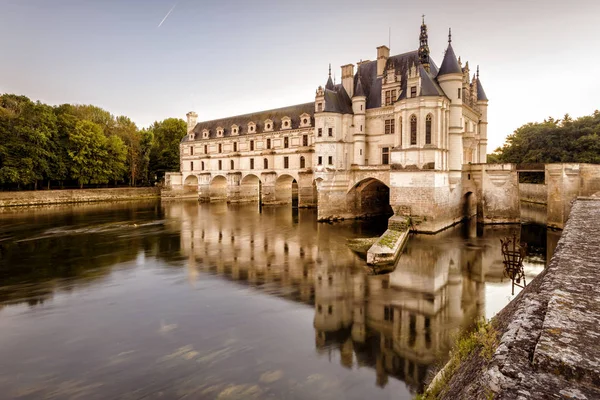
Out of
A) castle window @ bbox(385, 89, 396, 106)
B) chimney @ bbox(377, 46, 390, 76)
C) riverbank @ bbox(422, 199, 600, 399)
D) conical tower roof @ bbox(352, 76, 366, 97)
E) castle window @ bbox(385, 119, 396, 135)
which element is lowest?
riverbank @ bbox(422, 199, 600, 399)

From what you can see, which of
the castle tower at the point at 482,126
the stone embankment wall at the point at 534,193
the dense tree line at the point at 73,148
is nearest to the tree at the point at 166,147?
the dense tree line at the point at 73,148

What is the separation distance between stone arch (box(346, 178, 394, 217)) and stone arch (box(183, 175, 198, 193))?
3026 centimetres

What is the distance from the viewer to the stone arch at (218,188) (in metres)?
47.3

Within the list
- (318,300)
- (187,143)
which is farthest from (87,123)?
(318,300)

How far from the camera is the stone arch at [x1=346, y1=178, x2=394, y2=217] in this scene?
93.4 feet

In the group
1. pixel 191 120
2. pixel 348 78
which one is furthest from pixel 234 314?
pixel 191 120

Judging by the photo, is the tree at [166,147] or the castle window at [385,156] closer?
the castle window at [385,156]

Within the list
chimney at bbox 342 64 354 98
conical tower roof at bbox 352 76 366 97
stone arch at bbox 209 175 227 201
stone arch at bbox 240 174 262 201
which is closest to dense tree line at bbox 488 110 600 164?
conical tower roof at bbox 352 76 366 97

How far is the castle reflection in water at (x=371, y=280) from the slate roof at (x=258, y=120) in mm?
16287

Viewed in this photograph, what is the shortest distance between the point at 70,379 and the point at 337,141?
2336cm

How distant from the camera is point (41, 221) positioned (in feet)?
95.5

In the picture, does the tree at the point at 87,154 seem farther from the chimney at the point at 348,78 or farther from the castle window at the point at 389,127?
the castle window at the point at 389,127

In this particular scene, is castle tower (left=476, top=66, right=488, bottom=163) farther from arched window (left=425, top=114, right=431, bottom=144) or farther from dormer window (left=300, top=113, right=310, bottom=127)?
dormer window (left=300, top=113, right=310, bottom=127)

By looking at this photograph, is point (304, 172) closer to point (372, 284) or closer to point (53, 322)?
point (372, 284)
